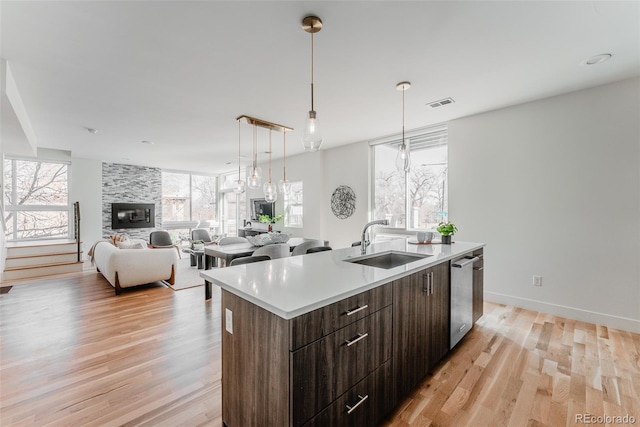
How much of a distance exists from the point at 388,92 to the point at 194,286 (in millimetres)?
3978

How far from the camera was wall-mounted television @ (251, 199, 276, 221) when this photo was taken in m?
7.23

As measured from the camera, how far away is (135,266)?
4.00 m

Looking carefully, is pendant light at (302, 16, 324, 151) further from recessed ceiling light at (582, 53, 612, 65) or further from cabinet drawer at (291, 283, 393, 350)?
recessed ceiling light at (582, 53, 612, 65)

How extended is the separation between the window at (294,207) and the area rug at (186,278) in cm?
241

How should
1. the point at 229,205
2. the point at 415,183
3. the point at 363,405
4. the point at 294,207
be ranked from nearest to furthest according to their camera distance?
the point at 363,405, the point at 415,183, the point at 294,207, the point at 229,205

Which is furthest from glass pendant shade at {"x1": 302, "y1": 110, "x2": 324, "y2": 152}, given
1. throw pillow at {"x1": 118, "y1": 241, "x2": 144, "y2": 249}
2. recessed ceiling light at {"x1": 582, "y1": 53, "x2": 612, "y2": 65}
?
throw pillow at {"x1": 118, "y1": 241, "x2": 144, "y2": 249}

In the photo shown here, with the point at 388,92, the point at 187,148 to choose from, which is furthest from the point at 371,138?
the point at 187,148

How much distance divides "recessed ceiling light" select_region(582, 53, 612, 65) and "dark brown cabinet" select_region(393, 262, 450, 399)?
2.22 metres

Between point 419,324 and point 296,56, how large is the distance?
232 cm

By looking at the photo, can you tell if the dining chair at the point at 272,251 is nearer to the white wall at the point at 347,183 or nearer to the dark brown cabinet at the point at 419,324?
the dark brown cabinet at the point at 419,324

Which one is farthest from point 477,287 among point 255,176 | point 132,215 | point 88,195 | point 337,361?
point 88,195

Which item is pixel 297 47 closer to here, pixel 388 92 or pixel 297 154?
pixel 388 92

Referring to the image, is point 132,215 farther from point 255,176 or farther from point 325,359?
point 325,359

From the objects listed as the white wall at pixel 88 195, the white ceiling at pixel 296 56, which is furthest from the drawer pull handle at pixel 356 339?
the white wall at pixel 88 195
